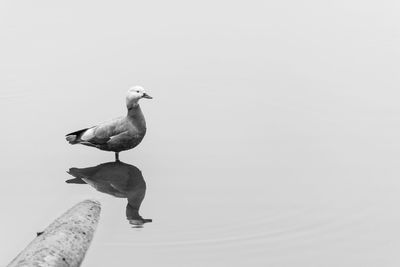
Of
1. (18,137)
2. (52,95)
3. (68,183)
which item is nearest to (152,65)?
(52,95)

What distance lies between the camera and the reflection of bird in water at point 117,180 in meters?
9.90

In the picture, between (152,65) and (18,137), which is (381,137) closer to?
(152,65)

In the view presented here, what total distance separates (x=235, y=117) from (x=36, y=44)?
5.33m

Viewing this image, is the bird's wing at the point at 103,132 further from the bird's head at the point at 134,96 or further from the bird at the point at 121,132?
the bird's head at the point at 134,96

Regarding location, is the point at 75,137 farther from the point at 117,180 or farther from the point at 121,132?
the point at 117,180

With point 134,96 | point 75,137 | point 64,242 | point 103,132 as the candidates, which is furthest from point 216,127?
point 64,242

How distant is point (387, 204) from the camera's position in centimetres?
964

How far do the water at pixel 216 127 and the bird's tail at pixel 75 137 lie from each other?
293mm

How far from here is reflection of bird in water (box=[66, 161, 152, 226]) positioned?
9898mm

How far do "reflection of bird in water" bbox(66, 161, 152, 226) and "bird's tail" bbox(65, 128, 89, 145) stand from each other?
0.53m

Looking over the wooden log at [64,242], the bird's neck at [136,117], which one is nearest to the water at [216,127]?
the wooden log at [64,242]

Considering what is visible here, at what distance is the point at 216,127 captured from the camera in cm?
1187

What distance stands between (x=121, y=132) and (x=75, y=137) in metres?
0.81

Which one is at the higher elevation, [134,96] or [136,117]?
[134,96]
